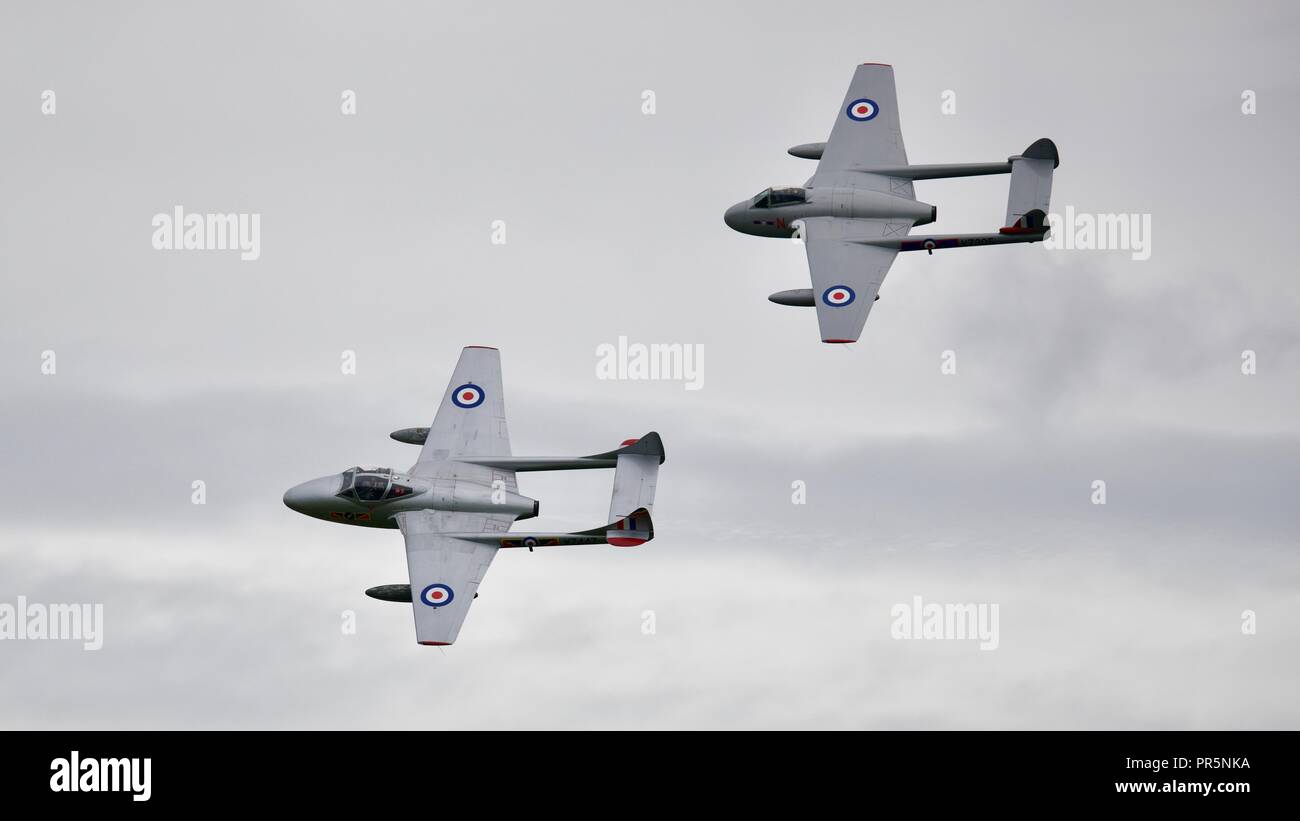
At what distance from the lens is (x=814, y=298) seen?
8194 cm

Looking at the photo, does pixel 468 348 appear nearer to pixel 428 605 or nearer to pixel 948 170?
pixel 428 605

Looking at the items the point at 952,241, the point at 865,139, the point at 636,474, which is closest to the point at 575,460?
the point at 636,474

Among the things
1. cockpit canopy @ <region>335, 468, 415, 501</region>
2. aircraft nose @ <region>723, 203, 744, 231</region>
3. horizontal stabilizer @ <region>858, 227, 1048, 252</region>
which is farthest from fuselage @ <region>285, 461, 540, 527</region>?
horizontal stabilizer @ <region>858, 227, 1048, 252</region>

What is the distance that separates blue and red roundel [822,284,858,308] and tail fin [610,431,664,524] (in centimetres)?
858

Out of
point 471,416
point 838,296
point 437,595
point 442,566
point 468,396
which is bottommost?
point 437,595

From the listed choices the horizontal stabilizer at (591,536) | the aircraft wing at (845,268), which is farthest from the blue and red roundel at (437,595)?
the aircraft wing at (845,268)

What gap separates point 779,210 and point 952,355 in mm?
9735

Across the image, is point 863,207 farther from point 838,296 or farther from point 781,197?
point 838,296

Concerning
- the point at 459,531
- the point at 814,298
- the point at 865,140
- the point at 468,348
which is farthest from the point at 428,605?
the point at 865,140

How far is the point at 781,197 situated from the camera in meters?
85.2

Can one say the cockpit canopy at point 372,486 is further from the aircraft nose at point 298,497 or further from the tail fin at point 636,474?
the tail fin at point 636,474

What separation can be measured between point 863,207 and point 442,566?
20869 millimetres

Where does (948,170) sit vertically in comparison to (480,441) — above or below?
above

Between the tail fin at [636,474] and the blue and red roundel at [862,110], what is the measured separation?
16.7 metres
